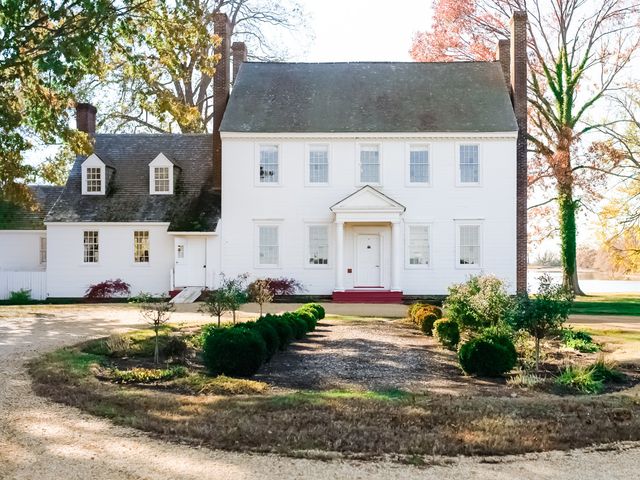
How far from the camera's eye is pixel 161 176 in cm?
3053

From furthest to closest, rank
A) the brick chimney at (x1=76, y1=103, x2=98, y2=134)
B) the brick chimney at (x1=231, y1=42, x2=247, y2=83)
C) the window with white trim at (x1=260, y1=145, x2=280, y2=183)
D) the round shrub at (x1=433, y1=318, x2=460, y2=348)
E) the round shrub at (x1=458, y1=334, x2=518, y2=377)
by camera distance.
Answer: the brick chimney at (x1=76, y1=103, x2=98, y2=134)
the brick chimney at (x1=231, y1=42, x2=247, y2=83)
the window with white trim at (x1=260, y1=145, x2=280, y2=183)
the round shrub at (x1=433, y1=318, x2=460, y2=348)
the round shrub at (x1=458, y1=334, x2=518, y2=377)

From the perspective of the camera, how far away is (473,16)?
36.3m

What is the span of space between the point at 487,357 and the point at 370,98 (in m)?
20.4

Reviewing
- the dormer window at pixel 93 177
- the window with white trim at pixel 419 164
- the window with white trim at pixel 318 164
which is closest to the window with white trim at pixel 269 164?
the window with white trim at pixel 318 164

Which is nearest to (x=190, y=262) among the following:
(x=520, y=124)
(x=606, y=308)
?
(x=520, y=124)

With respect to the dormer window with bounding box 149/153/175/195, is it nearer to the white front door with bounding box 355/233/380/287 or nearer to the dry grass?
the white front door with bounding box 355/233/380/287

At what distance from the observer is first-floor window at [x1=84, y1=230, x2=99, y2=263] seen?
29406 millimetres

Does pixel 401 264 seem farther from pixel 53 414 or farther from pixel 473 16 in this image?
pixel 53 414

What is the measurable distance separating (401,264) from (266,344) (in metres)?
16.1

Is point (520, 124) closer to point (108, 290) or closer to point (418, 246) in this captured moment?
point (418, 246)

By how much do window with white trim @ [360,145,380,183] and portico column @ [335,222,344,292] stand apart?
2.61 metres

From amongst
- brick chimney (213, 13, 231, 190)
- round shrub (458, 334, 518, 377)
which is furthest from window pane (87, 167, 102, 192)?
round shrub (458, 334, 518, 377)

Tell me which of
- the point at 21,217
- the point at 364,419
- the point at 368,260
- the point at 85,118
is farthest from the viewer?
the point at 85,118

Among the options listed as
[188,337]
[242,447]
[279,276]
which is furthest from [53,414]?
[279,276]
